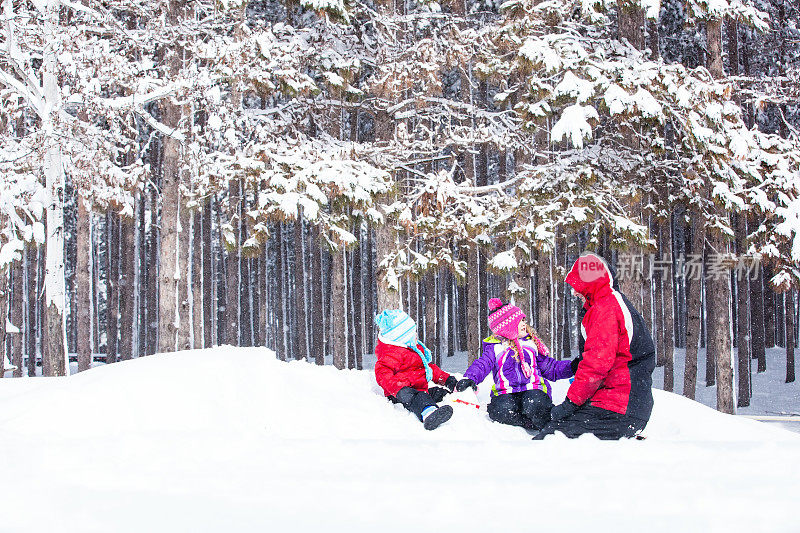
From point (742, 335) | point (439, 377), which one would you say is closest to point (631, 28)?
point (439, 377)

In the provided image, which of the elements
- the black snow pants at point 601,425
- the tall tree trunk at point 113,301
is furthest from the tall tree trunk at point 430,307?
the black snow pants at point 601,425

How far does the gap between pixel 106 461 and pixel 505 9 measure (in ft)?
34.5

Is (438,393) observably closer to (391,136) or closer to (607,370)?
(607,370)

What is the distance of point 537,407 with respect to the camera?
196 inches

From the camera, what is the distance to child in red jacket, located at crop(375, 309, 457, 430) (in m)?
5.51

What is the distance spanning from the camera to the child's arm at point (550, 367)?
525cm

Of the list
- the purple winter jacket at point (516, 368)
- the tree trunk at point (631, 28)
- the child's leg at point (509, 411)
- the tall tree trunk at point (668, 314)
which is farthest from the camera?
the tall tree trunk at point (668, 314)

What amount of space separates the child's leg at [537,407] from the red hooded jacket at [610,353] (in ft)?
2.09

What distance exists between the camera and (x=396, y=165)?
11.4m

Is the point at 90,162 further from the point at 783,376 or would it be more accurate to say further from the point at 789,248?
the point at 783,376

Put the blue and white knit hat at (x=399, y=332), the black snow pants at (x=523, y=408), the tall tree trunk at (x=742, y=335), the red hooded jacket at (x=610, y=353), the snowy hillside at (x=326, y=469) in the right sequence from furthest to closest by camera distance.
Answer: the tall tree trunk at (x=742, y=335)
the blue and white knit hat at (x=399, y=332)
the black snow pants at (x=523, y=408)
the red hooded jacket at (x=610, y=353)
the snowy hillside at (x=326, y=469)

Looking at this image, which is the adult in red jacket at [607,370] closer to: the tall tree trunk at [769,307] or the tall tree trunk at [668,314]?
the tall tree trunk at [668,314]

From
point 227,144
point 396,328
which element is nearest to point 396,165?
point 227,144

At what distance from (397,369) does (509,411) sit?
1.17 meters
